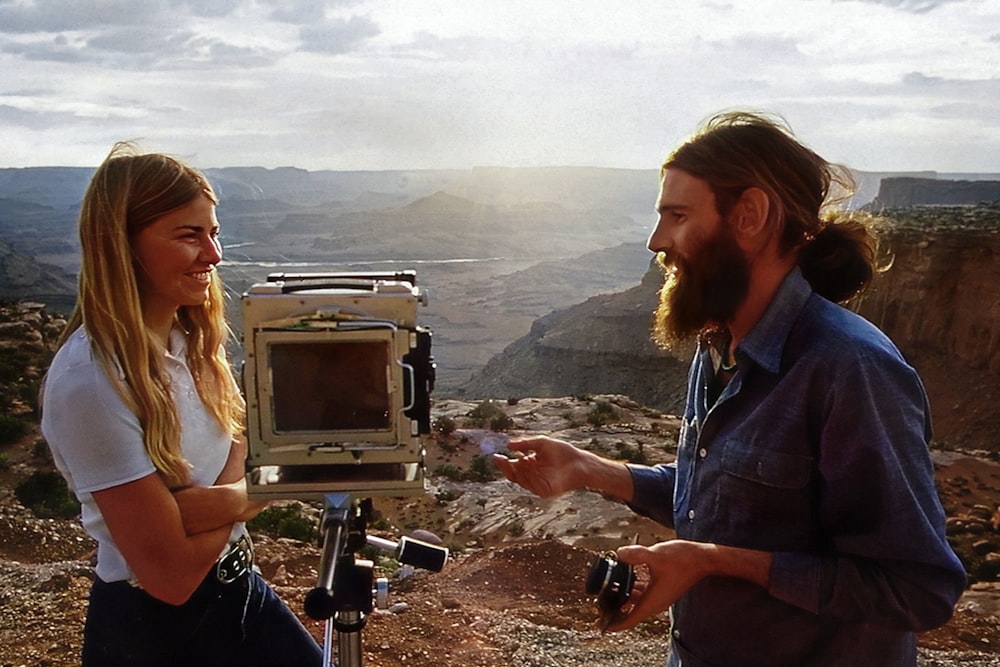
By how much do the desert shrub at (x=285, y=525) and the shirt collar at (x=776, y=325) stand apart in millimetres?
9943

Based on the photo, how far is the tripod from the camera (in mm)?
1813

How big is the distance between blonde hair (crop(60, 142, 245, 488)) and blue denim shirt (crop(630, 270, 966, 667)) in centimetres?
141

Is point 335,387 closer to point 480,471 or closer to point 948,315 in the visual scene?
point 480,471

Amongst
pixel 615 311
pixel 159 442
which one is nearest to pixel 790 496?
pixel 159 442

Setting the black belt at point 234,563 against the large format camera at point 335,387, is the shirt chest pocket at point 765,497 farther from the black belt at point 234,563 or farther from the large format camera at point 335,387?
the black belt at point 234,563

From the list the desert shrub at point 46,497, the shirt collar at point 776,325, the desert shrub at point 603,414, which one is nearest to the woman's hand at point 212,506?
the shirt collar at point 776,325

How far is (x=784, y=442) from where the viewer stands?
1.82 m

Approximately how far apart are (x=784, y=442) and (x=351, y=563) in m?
1.04

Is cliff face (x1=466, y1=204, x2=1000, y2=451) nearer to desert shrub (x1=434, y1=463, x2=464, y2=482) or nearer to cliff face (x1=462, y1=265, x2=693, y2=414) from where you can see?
cliff face (x1=462, y1=265, x2=693, y2=414)

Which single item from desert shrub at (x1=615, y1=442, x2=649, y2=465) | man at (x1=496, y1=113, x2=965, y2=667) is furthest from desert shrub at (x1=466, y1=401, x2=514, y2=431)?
man at (x1=496, y1=113, x2=965, y2=667)

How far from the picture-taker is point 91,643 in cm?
223

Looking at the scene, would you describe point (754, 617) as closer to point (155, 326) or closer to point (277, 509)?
point (155, 326)

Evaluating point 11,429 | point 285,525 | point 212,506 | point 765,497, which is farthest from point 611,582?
point 11,429

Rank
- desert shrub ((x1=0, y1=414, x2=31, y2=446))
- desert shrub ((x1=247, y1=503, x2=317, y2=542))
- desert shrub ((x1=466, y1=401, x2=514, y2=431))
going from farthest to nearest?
desert shrub ((x1=466, y1=401, x2=514, y2=431)), desert shrub ((x1=0, y1=414, x2=31, y2=446)), desert shrub ((x1=247, y1=503, x2=317, y2=542))
